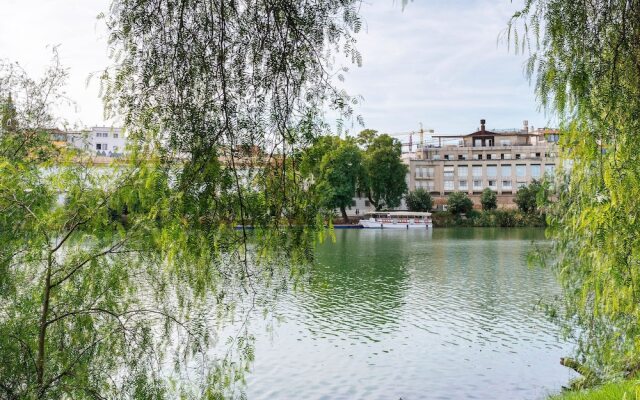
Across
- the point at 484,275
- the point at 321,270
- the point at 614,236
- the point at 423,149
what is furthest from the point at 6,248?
the point at 423,149

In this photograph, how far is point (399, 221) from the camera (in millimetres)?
46625

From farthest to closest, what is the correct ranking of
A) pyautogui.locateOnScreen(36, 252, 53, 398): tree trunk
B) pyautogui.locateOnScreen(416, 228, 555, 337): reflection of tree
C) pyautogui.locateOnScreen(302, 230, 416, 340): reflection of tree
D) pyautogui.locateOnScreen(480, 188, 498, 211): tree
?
1. pyautogui.locateOnScreen(480, 188, 498, 211): tree
2. pyautogui.locateOnScreen(416, 228, 555, 337): reflection of tree
3. pyautogui.locateOnScreen(302, 230, 416, 340): reflection of tree
4. pyautogui.locateOnScreen(36, 252, 53, 398): tree trunk

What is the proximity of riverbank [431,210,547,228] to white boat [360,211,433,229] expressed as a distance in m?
2.12

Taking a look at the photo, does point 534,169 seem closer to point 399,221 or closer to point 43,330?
point 399,221

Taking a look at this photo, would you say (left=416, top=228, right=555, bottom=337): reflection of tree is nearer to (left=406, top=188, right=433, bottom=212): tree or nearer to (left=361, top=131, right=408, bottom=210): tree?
(left=361, top=131, right=408, bottom=210): tree

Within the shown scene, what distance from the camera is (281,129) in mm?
3080

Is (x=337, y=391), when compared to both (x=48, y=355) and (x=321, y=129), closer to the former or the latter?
(x=48, y=355)

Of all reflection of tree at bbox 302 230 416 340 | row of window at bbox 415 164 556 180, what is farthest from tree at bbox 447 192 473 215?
reflection of tree at bbox 302 230 416 340

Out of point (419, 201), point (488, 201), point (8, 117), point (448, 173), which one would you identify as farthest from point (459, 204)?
point (8, 117)

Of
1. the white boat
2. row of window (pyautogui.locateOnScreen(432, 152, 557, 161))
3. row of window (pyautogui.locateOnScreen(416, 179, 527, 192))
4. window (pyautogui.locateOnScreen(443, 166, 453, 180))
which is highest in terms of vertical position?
row of window (pyautogui.locateOnScreen(432, 152, 557, 161))

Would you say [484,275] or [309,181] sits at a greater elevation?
[309,181]

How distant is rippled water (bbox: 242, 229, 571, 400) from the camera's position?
846 centimetres

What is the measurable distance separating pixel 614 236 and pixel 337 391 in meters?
5.14

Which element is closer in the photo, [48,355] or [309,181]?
[309,181]
